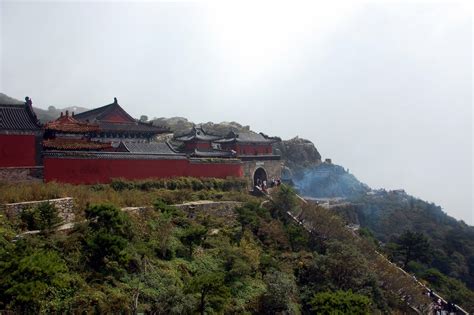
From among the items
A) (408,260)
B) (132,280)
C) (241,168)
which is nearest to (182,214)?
(132,280)

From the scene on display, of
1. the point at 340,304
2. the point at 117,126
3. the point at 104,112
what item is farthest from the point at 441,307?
the point at 104,112

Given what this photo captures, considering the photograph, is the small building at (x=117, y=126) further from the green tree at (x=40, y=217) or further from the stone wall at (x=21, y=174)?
the green tree at (x=40, y=217)

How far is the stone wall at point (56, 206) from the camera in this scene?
13656 mm

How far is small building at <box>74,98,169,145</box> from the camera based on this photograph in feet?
88.3

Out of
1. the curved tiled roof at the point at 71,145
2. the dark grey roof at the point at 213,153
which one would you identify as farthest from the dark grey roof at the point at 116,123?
the curved tiled roof at the point at 71,145

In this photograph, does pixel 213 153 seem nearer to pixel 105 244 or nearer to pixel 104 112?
pixel 104 112

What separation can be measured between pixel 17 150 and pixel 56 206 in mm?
5773

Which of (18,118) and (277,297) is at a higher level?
(18,118)

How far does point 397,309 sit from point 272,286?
695 centimetres

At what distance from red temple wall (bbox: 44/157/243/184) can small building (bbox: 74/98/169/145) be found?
417cm

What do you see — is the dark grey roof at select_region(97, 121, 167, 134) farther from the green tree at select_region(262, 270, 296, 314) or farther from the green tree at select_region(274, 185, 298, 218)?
the green tree at select_region(262, 270, 296, 314)

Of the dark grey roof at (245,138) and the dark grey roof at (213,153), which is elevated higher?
the dark grey roof at (245,138)

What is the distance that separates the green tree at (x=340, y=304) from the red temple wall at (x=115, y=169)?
1208 centimetres

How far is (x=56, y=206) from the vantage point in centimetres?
1486
